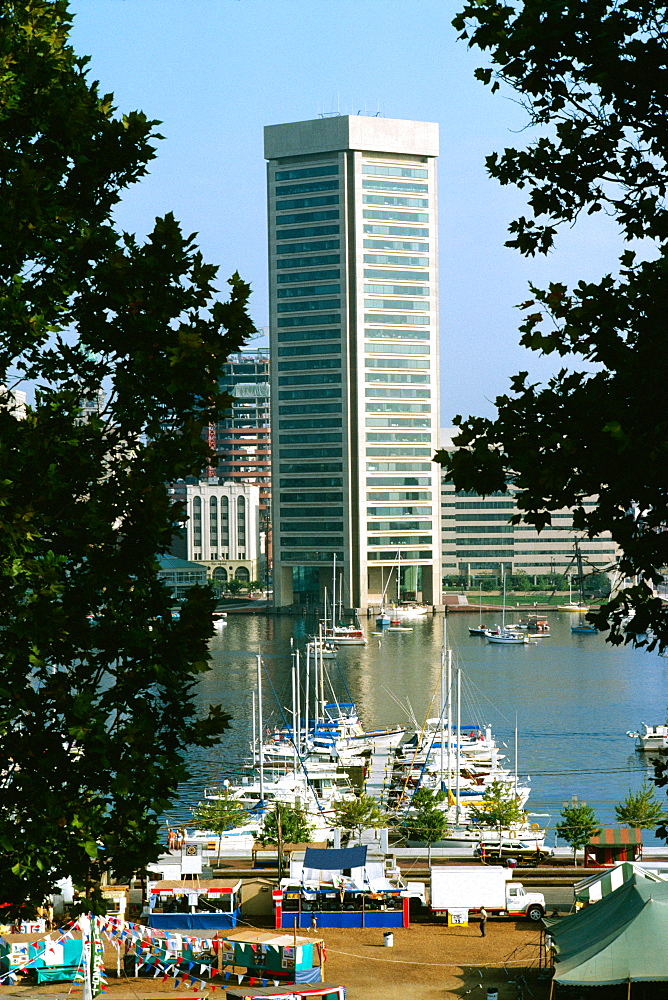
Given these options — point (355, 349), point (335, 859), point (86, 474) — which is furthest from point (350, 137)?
point (86, 474)

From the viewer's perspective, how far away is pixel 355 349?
121500mm

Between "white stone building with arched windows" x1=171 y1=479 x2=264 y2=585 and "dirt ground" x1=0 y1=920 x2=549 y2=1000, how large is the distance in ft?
422

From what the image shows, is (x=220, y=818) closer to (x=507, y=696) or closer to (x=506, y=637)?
(x=507, y=696)

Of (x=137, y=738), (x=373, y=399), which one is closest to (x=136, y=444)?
(x=137, y=738)

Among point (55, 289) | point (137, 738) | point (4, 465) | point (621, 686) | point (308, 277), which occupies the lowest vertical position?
point (621, 686)

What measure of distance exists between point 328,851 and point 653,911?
29.7 feet

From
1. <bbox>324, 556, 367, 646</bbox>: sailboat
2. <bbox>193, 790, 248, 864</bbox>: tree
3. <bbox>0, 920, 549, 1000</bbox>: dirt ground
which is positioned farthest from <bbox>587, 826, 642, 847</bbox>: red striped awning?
<bbox>324, 556, 367, 646</bbox>: sailboat

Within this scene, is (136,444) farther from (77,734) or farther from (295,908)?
(295,908)

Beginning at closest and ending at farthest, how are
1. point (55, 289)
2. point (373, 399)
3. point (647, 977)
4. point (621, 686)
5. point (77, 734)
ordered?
1. point (77, 734)
2. point (55, 289)
3. point (647, 977)
4. point (621, 686)
5. point (373, 399)

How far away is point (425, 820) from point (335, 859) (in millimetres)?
11016

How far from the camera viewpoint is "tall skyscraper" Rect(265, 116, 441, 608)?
122 metres

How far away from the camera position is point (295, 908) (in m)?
22.2

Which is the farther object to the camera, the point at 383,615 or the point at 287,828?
the point at 383,615

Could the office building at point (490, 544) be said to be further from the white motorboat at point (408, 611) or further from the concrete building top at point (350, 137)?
the concrete building top at point (350, 137)
